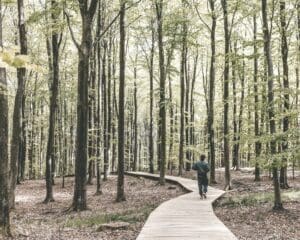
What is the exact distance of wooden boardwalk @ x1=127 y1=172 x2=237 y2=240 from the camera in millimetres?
9906

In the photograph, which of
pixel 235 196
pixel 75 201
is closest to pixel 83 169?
pixel 75 201

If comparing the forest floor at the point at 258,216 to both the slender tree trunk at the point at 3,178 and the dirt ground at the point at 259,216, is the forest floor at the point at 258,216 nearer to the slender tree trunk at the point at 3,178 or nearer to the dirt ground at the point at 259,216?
the dirt ground at the point at 259,216

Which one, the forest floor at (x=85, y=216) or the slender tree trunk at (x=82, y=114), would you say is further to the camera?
the slender tree trunk at (x=82, y=114)

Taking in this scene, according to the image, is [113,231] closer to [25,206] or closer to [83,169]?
[83,169]

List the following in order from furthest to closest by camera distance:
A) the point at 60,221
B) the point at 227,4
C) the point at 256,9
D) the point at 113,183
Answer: the point at 113,183 → the point at 227,4 → the point at 256,9 → the point at 60,221

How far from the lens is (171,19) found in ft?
92.9

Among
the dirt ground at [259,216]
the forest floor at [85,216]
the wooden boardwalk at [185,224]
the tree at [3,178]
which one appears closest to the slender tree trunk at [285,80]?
the dirt ground at [259,216]

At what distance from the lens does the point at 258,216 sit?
15469mm

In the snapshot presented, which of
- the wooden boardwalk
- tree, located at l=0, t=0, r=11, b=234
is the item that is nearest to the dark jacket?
the wooden boardwalk

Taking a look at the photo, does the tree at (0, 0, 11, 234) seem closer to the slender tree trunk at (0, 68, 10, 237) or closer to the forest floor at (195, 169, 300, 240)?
the slender tree trunk at (0, 68, 10, 237)

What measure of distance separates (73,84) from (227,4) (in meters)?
18.9

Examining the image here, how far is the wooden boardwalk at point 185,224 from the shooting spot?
9906 mm

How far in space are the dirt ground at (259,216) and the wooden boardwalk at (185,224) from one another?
0.81 meters

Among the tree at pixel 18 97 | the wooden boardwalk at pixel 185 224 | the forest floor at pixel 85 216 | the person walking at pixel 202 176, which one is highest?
the tree at pixel 18 97
